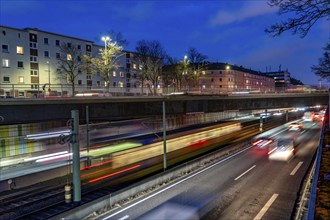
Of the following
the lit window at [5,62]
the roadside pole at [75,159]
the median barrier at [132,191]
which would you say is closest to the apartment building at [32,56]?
the lit window at [5,62]

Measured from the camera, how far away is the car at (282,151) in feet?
94.9

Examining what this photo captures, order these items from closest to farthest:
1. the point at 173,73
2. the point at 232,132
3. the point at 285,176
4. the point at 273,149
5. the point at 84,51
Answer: the point at 285,176
the point at 273,149
the point at 232,132
the point at 84,51
the point at 173,73

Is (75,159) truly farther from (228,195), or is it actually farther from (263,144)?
(263,144)

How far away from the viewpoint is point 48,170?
2239cm

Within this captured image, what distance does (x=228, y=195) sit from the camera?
16938 mm

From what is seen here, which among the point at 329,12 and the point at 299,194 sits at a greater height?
the point at 329,12

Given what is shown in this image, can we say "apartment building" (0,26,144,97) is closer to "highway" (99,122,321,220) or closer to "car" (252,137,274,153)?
"car" (252,137,274,153)

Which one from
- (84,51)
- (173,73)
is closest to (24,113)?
(84,51)

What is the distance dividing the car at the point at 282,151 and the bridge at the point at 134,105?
24.2 ft

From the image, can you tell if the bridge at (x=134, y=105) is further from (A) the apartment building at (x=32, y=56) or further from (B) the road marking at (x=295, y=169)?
(A) the apartment building at (x=32, y=56)

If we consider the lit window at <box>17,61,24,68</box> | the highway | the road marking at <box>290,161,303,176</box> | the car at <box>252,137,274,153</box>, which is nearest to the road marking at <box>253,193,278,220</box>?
the highway

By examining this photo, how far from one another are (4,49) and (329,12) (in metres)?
58.4

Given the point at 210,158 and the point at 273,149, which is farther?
the point at 273,149

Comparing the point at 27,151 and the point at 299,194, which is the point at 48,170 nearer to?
the point at 27,151
